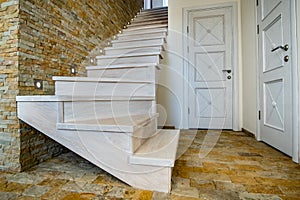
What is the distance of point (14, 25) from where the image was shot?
1.19 metres

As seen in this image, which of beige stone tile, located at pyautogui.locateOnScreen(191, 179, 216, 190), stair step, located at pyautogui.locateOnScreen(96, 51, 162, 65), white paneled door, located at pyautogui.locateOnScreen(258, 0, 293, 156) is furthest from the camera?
stair step, located at pyautogui.locateOnScreen(96, 51, 162, 65)

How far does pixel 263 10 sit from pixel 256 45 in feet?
1.22

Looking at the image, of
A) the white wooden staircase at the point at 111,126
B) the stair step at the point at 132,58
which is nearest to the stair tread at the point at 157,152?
the white wooden staircase at the point at 111,126

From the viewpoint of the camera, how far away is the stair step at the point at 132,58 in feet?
6.35

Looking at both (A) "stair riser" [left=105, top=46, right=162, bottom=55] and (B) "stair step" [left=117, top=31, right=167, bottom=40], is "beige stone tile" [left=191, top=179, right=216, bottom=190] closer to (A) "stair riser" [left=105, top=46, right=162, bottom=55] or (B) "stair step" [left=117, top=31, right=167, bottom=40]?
(A) "stair riser" [left=105, top=46, right=162, bottom=55]

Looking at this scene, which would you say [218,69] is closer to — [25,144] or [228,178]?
[228,178]

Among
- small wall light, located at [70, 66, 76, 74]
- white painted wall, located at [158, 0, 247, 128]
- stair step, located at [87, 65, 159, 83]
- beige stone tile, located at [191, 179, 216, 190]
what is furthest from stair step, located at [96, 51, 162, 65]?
beige stone tile, located at [191, 179, 216, 190]

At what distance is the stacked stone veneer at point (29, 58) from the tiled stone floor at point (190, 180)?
152 mm

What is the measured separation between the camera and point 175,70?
2.82 m

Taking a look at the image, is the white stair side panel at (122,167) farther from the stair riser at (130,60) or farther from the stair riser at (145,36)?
the stair riser at (145,36)

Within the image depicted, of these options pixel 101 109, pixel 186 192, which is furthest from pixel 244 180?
pixel 101 109

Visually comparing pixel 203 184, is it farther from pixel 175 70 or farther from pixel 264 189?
pixel 175 70

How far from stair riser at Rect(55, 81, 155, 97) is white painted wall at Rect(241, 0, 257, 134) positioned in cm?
145

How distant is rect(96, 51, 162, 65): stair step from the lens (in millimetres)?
1935
